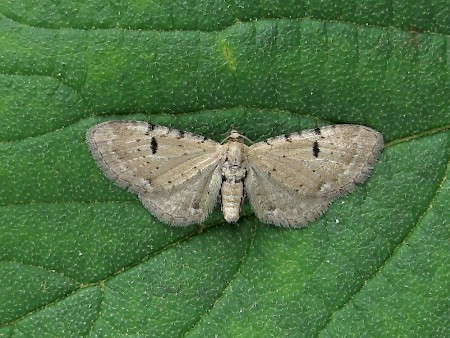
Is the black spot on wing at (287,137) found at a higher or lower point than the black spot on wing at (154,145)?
higher

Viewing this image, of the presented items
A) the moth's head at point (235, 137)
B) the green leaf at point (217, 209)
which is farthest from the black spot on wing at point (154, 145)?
the moth's head at point (235, 137)

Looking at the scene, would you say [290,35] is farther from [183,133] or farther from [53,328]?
[53,328]

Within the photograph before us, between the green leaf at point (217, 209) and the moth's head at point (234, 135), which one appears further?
the moth's head at point (234, 135)

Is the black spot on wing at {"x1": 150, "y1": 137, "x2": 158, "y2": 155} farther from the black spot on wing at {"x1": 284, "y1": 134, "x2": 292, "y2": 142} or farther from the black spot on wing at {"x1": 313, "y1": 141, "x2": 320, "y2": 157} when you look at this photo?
the black spot on wing at {"x1": 313, "y1": 141, "x2": 320, "y2": 157}

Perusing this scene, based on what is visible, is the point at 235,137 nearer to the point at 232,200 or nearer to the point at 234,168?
the point at 234,168

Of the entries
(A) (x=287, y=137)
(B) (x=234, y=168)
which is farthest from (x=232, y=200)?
(A) (x=287, y=137)

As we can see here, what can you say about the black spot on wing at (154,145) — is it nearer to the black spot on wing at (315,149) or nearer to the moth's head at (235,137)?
the moth's head at (235,137)

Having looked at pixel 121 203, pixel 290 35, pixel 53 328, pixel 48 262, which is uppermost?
pixel 290 35

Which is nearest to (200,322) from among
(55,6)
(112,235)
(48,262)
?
(112,235)
